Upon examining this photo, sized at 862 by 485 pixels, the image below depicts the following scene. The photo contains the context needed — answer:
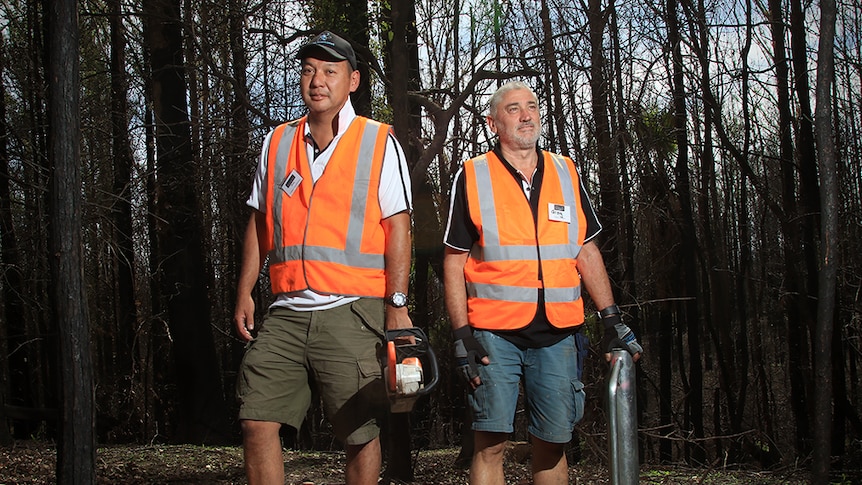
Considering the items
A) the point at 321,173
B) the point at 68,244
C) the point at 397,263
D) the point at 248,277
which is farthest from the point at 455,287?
the point at 68,244

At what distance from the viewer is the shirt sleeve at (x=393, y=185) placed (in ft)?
12.3

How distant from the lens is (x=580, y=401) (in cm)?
407

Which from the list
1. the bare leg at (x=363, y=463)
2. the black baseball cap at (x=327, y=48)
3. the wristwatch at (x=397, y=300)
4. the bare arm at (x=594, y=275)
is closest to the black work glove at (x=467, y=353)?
the wristwatch at (x=397, y=300)

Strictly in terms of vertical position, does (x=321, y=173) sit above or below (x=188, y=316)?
above

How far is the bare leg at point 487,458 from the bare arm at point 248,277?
1140 millimetres

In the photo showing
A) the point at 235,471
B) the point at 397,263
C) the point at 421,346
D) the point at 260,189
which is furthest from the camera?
the point at 235,471

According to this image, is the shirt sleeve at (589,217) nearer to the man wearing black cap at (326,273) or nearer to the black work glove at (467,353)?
the black work glove at (467,353)

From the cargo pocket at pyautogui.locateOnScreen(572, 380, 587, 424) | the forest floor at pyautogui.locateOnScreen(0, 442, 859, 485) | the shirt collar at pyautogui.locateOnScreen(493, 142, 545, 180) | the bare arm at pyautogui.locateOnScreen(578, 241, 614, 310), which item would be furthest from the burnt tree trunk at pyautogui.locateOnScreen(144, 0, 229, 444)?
the cargo pocket at pyautogui.locateOnScreen(572, 380, 587, 424)

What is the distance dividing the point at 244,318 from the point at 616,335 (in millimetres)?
1692

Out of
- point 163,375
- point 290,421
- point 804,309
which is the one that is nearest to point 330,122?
point 290,421

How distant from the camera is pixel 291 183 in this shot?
12.3 feet

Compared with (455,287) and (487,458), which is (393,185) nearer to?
(455,287)

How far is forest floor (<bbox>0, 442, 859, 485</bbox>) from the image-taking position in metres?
7.00

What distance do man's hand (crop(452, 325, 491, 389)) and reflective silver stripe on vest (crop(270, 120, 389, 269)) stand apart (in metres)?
0.55
